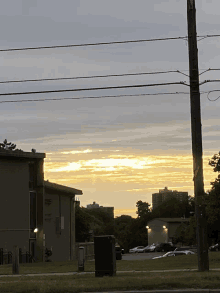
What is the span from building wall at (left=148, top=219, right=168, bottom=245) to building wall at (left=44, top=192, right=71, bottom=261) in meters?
58.8

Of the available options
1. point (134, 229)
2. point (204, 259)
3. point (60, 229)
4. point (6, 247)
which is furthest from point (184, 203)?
point (204, 259)

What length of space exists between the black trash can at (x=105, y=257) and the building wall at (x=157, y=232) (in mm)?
91304

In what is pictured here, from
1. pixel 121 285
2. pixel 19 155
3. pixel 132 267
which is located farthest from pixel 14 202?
pixel 121 285

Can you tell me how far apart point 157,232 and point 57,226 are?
6388 cm

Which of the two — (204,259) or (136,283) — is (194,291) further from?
(204,259)

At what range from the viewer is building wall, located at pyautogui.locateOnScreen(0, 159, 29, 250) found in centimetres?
3903

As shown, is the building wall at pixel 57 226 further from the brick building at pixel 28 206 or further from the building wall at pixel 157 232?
the building wall at pixel 157 232

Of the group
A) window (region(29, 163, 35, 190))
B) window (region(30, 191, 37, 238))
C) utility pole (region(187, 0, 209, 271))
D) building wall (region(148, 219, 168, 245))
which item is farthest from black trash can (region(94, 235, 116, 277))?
building wall (region(148, 219, 168, 245))

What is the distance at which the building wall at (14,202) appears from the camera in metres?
39.0

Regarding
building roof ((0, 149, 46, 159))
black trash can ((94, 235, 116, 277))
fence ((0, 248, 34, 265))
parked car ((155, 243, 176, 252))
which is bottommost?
parked car ((155, 243, 176, 252))

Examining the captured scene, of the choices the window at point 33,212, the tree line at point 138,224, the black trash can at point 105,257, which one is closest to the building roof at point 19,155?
the window at point 33,212

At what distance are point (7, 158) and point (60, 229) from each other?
11865 mm

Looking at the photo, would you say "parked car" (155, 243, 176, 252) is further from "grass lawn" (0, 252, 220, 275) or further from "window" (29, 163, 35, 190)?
"grass lawn" (0, 252, 220, 275)

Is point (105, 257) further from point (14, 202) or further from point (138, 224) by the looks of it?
point (138, 224)
